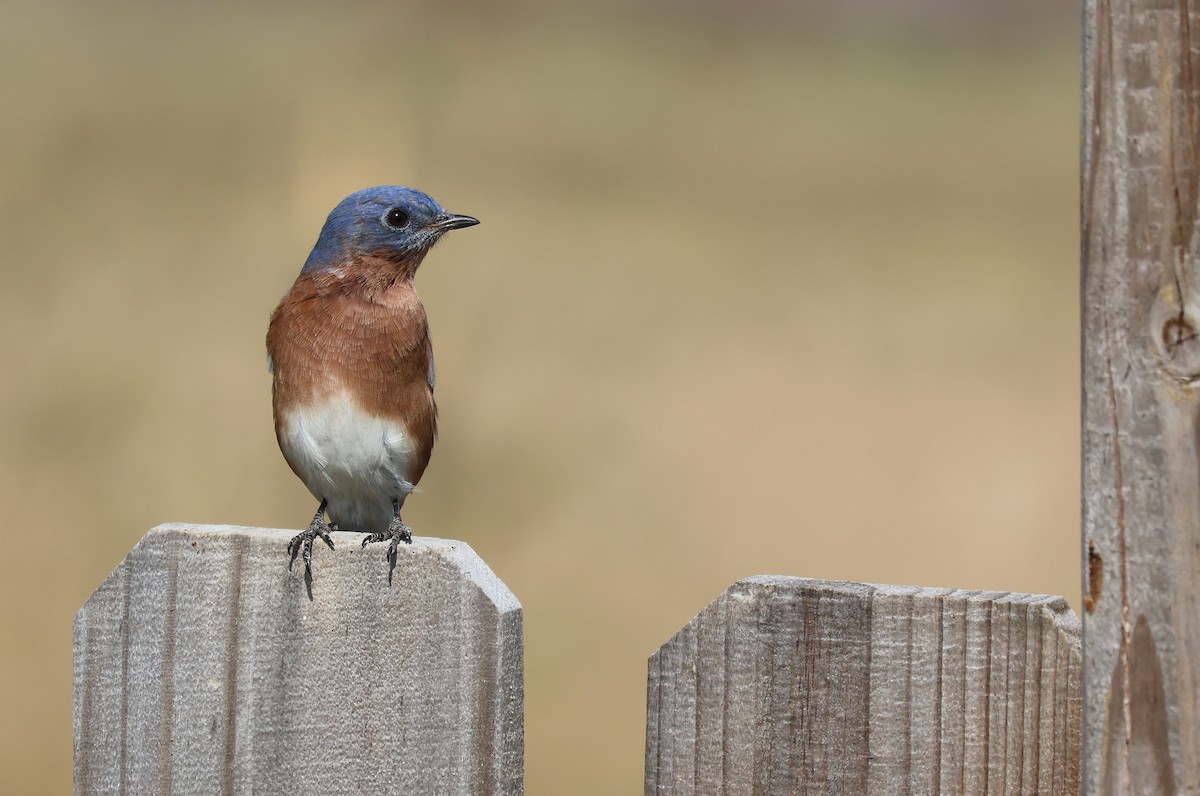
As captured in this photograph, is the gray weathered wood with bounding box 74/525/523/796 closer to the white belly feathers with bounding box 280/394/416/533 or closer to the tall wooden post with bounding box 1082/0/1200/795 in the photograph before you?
the tall wooden post with bounding box 1082/0/1200/795

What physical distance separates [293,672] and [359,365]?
1.62 meters

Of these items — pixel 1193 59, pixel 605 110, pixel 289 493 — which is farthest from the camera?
pixel 605 110

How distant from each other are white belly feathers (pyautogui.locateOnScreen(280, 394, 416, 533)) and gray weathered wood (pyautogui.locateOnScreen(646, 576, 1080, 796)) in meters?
1.78

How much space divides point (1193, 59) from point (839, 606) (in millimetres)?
786

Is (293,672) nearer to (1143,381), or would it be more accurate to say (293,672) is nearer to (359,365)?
(1143,381)

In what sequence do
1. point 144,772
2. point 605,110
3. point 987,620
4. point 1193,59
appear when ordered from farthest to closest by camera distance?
1. point 605,110
2. point 144,772
3. point 987,620
4. point 1193,59

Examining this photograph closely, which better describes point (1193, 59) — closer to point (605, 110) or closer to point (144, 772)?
point (144, 772)

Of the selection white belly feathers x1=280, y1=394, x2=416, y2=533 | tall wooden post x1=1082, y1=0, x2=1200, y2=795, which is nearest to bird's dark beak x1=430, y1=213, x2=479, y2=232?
white belly feathers x1=280, y1=394, x2=416, y2=533

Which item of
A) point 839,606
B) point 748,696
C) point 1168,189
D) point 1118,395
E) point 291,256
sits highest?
point 291,256

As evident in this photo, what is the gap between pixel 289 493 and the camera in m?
4.41

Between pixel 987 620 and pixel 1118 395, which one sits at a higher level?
pixel 1118 395

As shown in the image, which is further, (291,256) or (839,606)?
(291,256)

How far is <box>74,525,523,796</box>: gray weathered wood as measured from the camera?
197 cm

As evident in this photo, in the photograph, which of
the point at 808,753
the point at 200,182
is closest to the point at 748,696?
the point at 808,753
